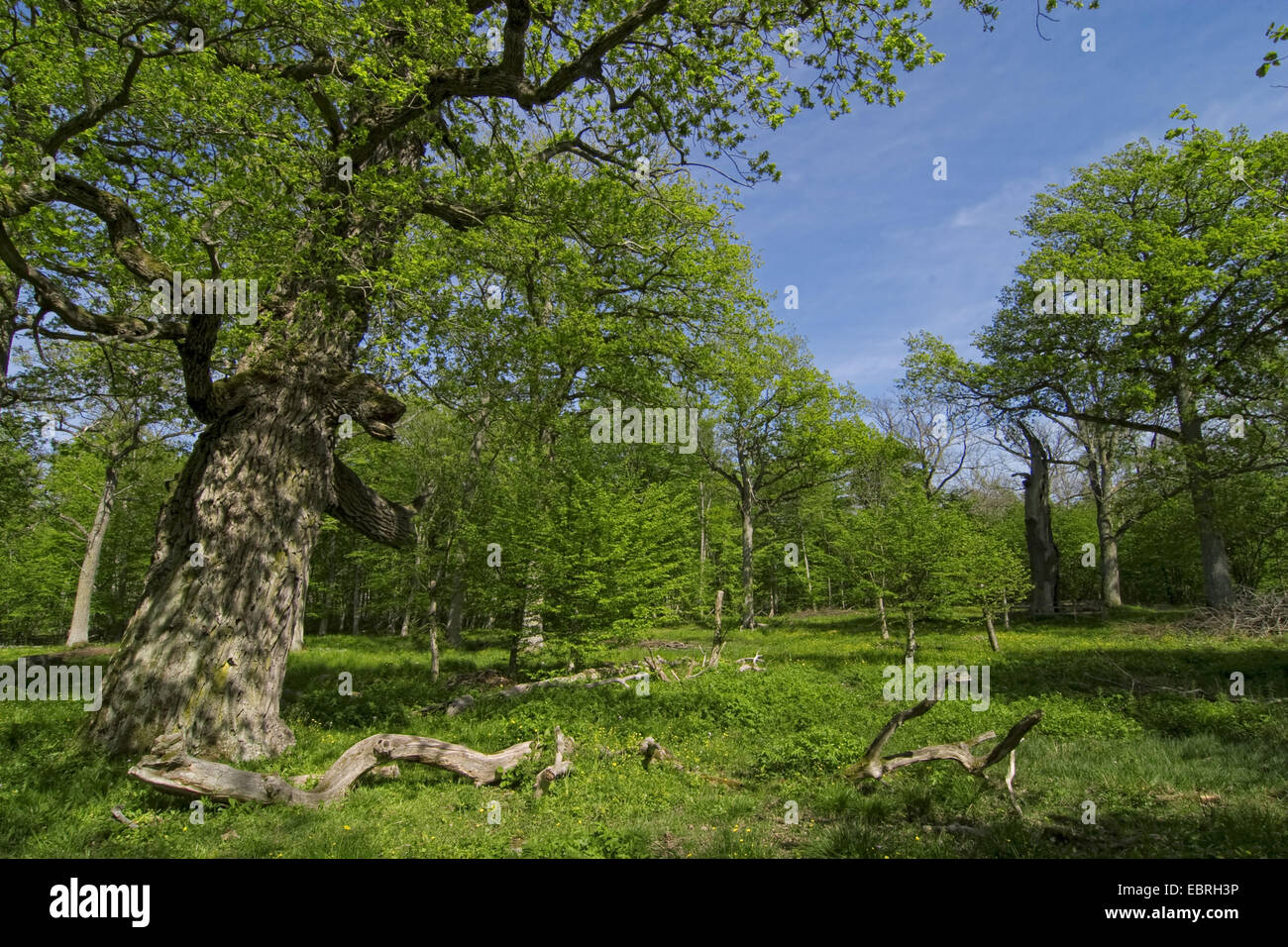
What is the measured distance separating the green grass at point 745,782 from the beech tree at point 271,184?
187 cm

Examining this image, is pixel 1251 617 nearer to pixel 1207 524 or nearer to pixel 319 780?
pixel 1207 524

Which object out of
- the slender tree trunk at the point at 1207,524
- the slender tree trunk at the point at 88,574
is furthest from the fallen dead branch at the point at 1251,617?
the slender tree trunk at the point at 88,574

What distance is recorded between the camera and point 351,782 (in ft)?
22.3

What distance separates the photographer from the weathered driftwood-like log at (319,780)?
19.4 feet

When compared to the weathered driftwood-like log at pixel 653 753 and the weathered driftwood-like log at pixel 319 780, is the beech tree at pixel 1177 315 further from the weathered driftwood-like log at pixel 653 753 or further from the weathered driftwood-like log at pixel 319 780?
the weathered driftwood-like log at pixel 319 780

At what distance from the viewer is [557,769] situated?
740 cm

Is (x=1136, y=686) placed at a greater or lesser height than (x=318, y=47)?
lesser

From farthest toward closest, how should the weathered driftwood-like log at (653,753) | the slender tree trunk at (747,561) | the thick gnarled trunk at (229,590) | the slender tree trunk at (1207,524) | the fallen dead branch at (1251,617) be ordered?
the slender tree trunk at (747,561), the slender tree trunk at (1207,524), the fallen dead branch at (1251,617), the weathered driftwood-like log at (653,753), the thick gnarled trunk at (229,590)

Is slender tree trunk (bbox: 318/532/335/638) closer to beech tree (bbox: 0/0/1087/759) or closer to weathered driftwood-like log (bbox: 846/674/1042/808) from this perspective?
beech tree (bbox: 0/0/1087/759)

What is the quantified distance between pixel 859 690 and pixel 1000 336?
18336mm

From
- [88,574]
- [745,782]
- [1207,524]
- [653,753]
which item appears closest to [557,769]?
A: [653,753]
